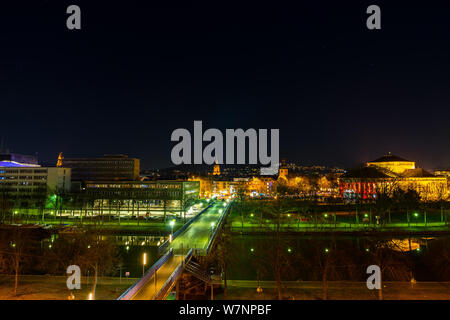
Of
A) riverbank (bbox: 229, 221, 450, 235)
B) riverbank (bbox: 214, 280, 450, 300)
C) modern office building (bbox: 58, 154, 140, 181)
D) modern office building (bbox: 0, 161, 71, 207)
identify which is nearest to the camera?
riverbank (bbox: 214, 280, 450, 300)

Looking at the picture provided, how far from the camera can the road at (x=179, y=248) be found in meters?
10.6

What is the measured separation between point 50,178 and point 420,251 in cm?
6019

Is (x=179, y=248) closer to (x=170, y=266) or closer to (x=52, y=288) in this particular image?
(x=170, y=266)

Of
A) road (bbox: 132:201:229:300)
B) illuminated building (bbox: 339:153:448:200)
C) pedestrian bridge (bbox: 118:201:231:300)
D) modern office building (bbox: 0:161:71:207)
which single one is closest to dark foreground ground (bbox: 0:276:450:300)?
pedestrian bridge (bbox: 118:201:231:300)

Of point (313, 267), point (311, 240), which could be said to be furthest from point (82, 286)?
point (311, 240)

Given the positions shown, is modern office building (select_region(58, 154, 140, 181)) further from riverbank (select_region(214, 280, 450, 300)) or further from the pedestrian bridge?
riverbank (select_region(214, 280, 450, 300))

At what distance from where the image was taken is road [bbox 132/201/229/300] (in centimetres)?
1059

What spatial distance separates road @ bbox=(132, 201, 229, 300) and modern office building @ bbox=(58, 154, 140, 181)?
5380 centimetres

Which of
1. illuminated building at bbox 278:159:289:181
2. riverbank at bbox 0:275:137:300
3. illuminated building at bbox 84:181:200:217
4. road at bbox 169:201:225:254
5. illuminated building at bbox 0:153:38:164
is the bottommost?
riverbank at bbox 0:275:137:300

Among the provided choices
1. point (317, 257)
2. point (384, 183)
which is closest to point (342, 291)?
point (317, 257)

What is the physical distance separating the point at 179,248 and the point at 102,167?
68951 mm

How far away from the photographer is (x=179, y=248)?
18438mm

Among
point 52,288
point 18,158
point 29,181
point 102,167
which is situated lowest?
point 52,288
